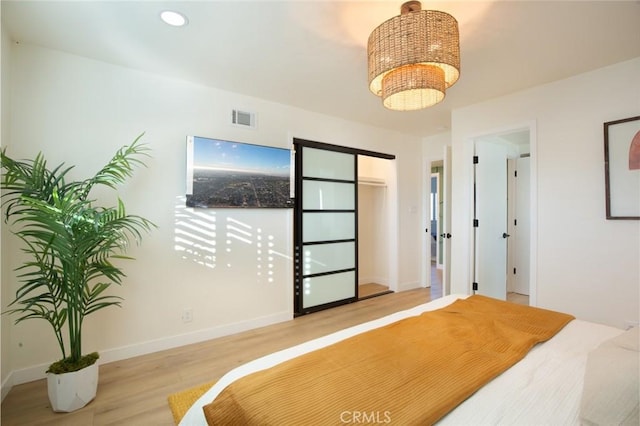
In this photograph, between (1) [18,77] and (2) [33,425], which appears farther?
(1) [18,77]

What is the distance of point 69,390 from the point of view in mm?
1822

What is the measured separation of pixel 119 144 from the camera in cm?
249

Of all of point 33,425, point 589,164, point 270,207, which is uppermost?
point 589,164

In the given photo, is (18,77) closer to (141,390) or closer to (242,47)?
(242,47)

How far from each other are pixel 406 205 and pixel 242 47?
11.3ft

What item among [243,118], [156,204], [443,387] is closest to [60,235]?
[156,204]

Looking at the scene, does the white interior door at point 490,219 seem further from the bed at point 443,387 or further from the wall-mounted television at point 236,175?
the wall-mounted television at point 236,175

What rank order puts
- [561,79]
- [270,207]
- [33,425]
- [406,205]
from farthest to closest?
[406,205] < [270,207] < [561,79] < [33,425]

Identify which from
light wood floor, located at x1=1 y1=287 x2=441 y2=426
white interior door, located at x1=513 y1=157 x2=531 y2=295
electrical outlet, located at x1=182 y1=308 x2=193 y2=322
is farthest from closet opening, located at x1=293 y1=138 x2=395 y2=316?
white interior door, located at x1=513 y1=157 x2=531 y2=295

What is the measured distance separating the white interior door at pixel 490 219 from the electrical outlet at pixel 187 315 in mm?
3287

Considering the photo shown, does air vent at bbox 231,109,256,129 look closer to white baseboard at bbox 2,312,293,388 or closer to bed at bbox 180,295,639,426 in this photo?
white baseboard at bbox 2,312,293,388

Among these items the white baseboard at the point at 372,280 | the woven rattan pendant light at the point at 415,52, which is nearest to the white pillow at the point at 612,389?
the woven rattan pendant light at the point at 415,52

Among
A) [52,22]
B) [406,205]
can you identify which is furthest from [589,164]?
[52,22]

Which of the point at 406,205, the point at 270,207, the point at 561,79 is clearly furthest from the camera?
the point at 406,205
